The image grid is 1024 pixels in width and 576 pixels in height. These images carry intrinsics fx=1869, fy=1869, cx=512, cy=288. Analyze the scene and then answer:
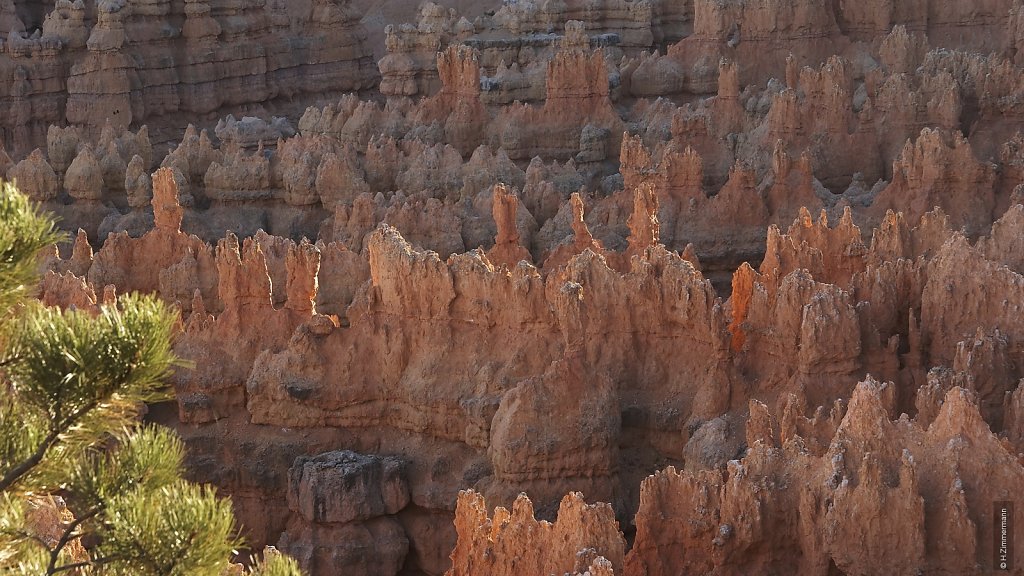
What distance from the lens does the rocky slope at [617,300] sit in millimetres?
12188

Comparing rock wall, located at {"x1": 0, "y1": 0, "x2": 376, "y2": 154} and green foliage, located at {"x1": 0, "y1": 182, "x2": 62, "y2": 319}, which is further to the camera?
rock wall, located at {"x1": 0, "y1": 0, "x2": 376, "y2": 154}

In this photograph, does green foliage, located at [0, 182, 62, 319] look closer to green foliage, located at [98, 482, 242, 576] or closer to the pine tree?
the pine tree

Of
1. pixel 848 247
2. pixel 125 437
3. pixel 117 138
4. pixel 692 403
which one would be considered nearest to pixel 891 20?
pixel 117 138

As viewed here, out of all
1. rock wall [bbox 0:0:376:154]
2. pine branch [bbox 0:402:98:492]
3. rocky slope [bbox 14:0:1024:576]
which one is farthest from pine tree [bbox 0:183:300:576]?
rock wall [bbox 0:0:376:154]

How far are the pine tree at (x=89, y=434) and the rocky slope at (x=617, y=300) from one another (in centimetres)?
461

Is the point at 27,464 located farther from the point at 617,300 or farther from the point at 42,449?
the point at 617,300

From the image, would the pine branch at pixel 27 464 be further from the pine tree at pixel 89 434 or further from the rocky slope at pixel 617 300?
the rocky slope at pixel 617 300

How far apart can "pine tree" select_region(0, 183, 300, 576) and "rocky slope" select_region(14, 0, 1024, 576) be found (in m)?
4.61

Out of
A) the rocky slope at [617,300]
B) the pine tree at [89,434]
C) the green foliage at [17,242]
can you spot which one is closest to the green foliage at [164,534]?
the pine tree at [89,434]

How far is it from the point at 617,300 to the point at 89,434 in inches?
380

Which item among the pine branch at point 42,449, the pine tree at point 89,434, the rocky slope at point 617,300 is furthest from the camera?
the rocky slope at point 617,300

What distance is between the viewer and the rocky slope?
1219 centimetres

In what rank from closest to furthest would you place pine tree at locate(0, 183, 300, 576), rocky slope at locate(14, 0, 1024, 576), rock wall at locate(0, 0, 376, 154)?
pine tree at locate(0, 183, 300, 576)
rocky slope at locate(14, 0, 1024, 576)
rock wall at locate(0, 0, 376, 154)

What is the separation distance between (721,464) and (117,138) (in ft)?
67.8
